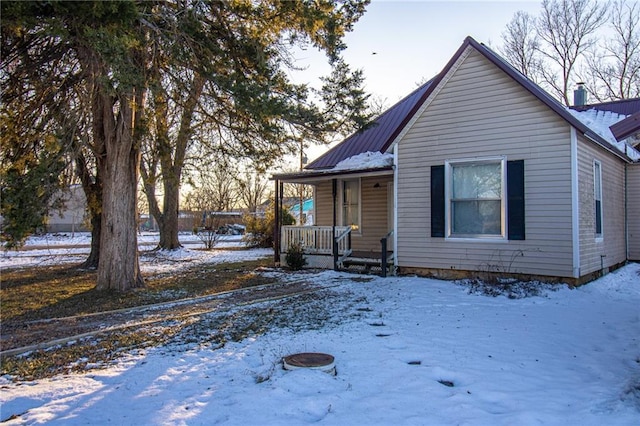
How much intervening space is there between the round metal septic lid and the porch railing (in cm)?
798

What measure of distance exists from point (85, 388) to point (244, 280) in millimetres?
7161

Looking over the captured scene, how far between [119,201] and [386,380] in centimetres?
736

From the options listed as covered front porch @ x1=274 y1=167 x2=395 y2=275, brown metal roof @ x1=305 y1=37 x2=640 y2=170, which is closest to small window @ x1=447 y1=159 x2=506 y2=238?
brown metal roof @ x1=305 y1=37 x2=640 y2=170

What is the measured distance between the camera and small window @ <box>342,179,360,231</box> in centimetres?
1401

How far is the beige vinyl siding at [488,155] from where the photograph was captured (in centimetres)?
906

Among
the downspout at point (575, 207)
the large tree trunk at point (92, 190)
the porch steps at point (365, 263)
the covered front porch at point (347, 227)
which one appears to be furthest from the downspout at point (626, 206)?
the large tree trunk at point (92, 190)

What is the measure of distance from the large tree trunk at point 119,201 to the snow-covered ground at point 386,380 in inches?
196

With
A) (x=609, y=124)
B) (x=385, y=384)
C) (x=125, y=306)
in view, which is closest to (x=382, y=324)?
(x=385, y=384)

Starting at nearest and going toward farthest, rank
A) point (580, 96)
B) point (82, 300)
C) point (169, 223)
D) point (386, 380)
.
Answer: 1. point (386, 380)
2. point (82, 300)
3. point (580, 96)
4. point (169, 223)

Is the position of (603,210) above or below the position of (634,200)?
below

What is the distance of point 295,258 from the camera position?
42.8 ft

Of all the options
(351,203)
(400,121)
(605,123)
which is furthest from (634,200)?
(351,203)

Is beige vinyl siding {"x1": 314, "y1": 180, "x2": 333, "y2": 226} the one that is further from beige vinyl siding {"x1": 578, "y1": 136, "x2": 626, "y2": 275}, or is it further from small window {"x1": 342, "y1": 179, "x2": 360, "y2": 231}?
beige vinyl siding {"x1": 578, "y1": 136, "x2": 626, "y2": 275}

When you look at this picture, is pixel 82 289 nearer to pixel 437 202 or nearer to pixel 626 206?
pixel 437 202
